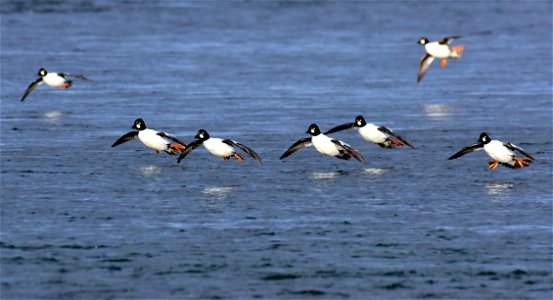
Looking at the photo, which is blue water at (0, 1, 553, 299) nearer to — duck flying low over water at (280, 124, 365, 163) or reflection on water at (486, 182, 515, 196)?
reflection on water at (486, 182, 515, 196)

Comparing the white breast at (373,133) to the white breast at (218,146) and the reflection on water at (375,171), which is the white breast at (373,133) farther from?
the white breast at (218,146)

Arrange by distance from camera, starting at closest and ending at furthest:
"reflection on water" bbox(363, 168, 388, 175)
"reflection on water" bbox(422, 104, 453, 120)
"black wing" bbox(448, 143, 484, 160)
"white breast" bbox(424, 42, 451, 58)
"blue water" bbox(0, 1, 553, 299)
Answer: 1. "blue water" bbox(0, 1, 553, 299)
2. "reflection on water" bbox(363, 168, 388, 175)
3. "black wing" bbox(448, 143, 484, 160)
4. "reflection on water" bbox(422, 104, 453, 120)
5. "white breast" bbox(424, 42, 451, 58)

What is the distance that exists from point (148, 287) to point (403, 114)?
1348 cm

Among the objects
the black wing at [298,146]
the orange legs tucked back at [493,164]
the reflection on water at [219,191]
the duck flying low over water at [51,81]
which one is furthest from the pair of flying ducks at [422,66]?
the reflection on water at [219,191]

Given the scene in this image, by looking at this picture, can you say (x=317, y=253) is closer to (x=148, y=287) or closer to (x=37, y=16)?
(x=148, y=287)

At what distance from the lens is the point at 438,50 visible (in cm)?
2922

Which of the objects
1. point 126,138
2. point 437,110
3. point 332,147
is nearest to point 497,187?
point 332,147

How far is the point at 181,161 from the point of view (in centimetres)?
1953

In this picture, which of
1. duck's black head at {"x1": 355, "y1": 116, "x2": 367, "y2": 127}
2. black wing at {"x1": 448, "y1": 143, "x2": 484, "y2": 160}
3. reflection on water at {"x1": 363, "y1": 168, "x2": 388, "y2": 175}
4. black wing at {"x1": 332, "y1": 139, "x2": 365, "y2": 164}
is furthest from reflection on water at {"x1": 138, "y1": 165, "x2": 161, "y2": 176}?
black wing at {"x1": 448, "y1": 143, "x2": 484, "y2": 160}

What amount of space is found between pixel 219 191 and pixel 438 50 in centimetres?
1359

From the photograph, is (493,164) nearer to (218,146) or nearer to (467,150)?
(467,150)

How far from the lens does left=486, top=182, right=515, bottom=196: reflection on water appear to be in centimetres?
1681

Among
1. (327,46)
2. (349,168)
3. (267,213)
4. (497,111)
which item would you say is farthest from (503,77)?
(267,213)

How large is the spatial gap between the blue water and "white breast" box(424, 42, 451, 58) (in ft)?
2.88
